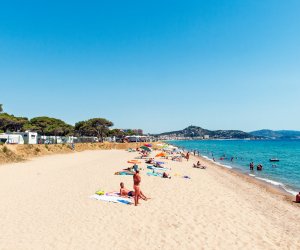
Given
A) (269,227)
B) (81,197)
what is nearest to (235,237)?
(269,227)

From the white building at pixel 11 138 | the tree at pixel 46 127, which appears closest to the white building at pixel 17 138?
the white building at pixel 11 138

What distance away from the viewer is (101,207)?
12102 mm

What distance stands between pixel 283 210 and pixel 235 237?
616 centimetres

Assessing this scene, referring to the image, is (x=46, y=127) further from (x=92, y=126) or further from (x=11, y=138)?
(x=11, y=138)

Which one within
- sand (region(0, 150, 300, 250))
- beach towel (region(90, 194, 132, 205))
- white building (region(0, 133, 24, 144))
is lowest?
sand (region(0, 150, 300, 250))

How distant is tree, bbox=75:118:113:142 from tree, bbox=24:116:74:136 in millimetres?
6205

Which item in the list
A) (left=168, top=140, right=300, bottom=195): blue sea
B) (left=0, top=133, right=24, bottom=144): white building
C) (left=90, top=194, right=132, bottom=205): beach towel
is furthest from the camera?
(left=0, top=133, right=24, bottom=144): white building

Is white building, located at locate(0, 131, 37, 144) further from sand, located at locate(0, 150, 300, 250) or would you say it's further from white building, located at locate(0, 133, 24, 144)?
sand, located at locate(0, 150, 300, 250)

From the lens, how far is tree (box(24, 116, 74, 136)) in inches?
3100

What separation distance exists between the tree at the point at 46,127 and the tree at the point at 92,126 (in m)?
6.20

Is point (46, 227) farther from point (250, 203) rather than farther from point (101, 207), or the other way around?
point (250, 203)

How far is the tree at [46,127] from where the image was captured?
78.7m

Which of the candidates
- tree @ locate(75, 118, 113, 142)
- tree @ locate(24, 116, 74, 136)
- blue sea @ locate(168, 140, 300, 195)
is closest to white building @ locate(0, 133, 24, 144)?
tree @ locate(24, 116, 74, 136)

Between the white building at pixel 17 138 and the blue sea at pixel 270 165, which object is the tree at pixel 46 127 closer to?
the white building at pixel 17 138
